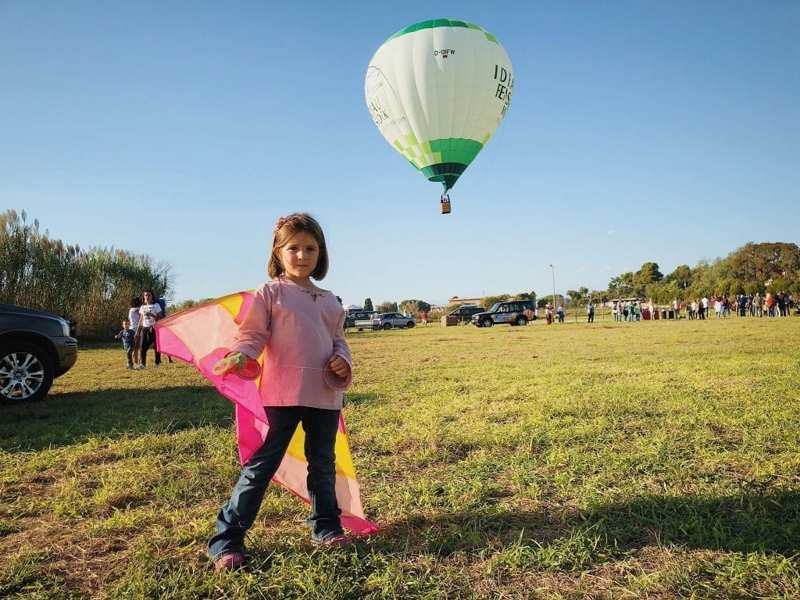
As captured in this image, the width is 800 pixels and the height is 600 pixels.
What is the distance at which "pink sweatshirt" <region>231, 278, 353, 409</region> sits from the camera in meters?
2.59

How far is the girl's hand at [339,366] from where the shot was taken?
2.66 metres

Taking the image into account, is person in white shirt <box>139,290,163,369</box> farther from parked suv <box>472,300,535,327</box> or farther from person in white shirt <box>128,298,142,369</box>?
parked suv <box>472,300,535,327</box>

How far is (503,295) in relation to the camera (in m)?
87.9

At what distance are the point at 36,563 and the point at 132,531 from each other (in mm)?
462

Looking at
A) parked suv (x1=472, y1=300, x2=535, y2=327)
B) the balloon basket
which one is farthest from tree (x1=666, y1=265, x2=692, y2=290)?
the balloon basket

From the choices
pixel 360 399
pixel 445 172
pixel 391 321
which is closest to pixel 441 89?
pixel 445 172

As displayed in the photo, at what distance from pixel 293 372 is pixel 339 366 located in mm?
224

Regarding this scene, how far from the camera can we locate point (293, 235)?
2762 mm

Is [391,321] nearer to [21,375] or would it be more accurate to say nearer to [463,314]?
[463,314]

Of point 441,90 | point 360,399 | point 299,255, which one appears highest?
point 441,90

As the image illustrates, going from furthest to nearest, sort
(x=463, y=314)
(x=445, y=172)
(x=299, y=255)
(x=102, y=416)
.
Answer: (x=463, y=314)
(x=445, y=172)
(x=102, y=416)
(x=299, y=255)

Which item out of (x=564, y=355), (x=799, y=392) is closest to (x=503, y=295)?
(x=564, y=355)

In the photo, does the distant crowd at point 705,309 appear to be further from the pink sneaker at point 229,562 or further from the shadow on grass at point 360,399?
the pink sneaker at point 229,562

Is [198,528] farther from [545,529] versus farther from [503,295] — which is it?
[503,295]
